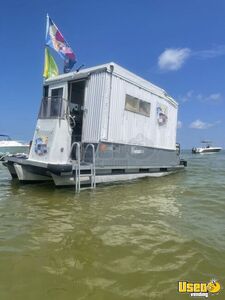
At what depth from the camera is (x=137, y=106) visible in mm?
12648

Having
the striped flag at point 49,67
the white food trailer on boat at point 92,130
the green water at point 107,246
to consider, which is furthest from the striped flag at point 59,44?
the green water at point 107,246

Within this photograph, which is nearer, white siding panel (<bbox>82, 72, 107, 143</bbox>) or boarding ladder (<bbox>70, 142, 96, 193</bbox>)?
boarding ladder (<bbox>70, 142, 96, 193</bbox>)

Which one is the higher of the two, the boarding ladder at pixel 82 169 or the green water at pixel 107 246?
the boarding ladder at pixel 82 169

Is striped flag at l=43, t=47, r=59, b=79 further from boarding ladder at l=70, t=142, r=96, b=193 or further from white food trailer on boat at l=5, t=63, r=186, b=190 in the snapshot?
boarding ladder at l=70, t=142, r=96, b=193

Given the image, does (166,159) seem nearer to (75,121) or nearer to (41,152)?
(75,121)

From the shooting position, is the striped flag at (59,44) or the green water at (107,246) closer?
the green water at (107,246)

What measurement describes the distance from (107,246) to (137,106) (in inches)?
337

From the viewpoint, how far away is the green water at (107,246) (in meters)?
3.52

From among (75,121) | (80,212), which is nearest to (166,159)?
(75,121)

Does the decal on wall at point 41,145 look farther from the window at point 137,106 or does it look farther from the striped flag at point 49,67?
the striped flag at point 49,67

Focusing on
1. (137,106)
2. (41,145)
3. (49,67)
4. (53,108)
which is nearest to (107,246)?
(41,145)

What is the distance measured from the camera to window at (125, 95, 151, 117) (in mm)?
12094

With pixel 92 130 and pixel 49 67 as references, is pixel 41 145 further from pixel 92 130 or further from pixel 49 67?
pixel 49 67

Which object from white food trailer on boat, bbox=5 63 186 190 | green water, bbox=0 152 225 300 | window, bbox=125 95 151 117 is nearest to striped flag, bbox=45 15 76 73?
white food trailer on boat, bbox=5 63 186 190
